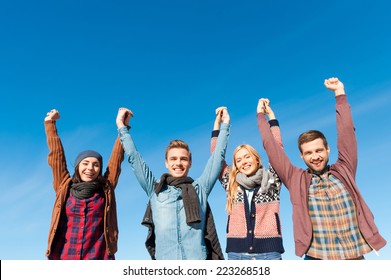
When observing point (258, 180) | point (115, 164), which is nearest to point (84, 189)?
point (115, 164)

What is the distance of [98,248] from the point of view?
7742 mm

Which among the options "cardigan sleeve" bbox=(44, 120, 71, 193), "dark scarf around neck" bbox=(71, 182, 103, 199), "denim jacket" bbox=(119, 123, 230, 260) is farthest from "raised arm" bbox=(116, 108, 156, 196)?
"cardigan sleeve" bbox=(44, 120, 71, 193)

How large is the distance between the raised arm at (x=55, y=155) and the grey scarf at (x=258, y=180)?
11.7 feet

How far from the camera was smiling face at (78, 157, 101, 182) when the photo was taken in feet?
26.6

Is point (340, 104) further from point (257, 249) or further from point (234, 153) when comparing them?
point (257, 249)

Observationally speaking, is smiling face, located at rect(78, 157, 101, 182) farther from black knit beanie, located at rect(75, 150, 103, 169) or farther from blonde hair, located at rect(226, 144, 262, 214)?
blonde hair, located at rect(226, 144, 262, 214)

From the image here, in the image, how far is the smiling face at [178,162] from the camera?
25.9 ft

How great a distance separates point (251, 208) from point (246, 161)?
94cm

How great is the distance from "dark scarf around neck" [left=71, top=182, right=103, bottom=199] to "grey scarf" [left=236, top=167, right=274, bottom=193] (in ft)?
9.31

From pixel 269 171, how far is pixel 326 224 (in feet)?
4.87

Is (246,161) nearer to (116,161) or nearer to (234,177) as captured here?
(234,177)

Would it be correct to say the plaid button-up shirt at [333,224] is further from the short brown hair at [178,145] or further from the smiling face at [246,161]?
the short brown hair at [178,145]
